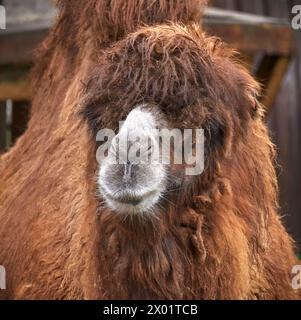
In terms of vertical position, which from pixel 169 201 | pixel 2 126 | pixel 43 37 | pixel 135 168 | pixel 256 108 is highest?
pixel 43 37

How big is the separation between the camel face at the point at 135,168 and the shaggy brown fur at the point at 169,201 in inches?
3.8

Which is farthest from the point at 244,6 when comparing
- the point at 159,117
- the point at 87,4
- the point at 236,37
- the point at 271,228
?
the point at 159,117

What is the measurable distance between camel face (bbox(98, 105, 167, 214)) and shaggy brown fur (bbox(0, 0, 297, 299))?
0.32 ft

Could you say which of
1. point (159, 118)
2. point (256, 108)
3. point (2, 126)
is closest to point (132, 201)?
point (159, 118)

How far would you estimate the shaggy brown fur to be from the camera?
398 centimetres

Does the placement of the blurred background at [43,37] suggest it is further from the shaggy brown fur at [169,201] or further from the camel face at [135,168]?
the camel face at [135,168]

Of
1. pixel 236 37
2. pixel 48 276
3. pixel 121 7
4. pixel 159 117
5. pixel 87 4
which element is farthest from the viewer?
pixel 236 37

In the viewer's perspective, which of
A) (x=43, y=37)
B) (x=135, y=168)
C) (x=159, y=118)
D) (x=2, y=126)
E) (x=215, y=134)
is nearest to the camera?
(x=135, y=168)

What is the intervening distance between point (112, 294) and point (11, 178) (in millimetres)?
1592

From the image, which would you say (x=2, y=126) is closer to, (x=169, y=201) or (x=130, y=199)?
(x=169, y=201)

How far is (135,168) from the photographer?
3.75 metres

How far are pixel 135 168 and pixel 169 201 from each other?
0.30m

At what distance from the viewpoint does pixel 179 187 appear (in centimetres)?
398

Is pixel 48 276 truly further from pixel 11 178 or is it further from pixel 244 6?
pixel 244 6
